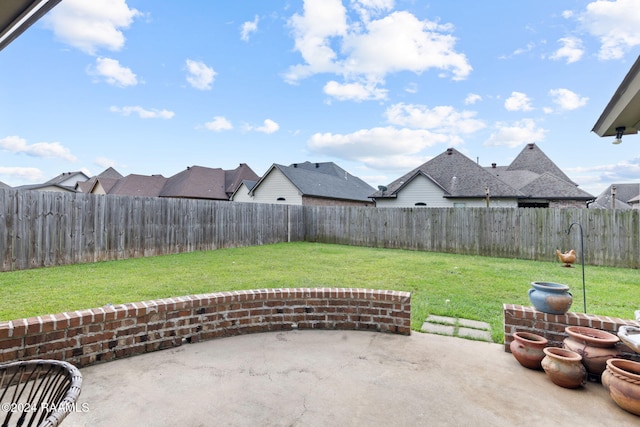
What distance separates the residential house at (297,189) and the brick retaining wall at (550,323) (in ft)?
58.0

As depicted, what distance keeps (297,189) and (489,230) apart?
1254 centimetres

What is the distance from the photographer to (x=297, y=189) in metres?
20.5

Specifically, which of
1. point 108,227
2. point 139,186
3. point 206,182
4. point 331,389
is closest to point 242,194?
point 206,182

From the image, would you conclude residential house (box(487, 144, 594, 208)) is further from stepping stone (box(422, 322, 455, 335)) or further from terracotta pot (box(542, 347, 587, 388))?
terracotta pot (box(542, 347, 587, 388))

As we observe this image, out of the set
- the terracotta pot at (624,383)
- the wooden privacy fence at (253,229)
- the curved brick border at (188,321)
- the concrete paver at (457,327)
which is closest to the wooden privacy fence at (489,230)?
the wooden privacy fence at (253,229)

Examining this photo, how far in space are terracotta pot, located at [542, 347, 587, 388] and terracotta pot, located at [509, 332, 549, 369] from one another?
16 cm

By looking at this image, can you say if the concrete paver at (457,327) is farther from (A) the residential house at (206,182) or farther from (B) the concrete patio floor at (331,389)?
(A) the residential house at (206,182)

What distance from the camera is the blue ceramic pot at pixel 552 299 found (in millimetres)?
2744

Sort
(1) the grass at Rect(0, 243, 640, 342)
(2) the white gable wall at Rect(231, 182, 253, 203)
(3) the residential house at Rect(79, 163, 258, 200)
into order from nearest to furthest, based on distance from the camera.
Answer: (1) the grass at Rect(0, 243, 640, 342) < (2) the white gable wall at Rect(231, 182, 253, 203) < (3) the residential house at Rect(79, 163, 258, 200)

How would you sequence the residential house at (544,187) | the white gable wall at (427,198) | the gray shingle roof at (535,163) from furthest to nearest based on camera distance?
the gray shingle roof at (535,163), the white gable wall at (427,198), the residential house at (544,187)

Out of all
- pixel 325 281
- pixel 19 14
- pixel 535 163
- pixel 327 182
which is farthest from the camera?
pixel 327 182

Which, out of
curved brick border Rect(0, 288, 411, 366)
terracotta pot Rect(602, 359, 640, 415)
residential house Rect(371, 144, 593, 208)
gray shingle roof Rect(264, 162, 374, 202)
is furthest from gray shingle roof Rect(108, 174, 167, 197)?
terracotta pot Rect(602, 359, 640, 415)

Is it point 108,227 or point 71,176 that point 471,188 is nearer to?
point 108,227

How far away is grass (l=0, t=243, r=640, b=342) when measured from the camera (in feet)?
13.9
